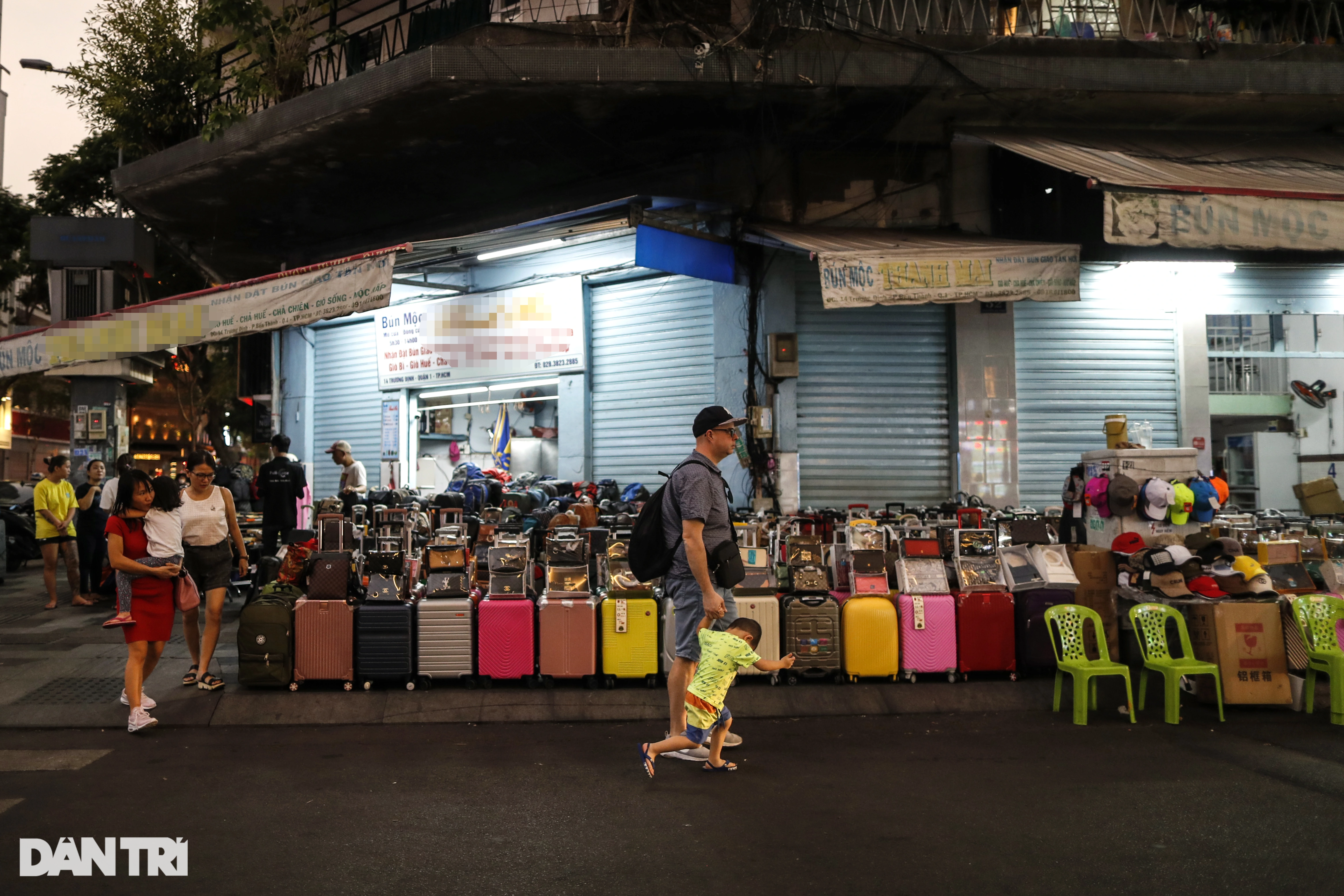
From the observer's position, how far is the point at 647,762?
5648 mm

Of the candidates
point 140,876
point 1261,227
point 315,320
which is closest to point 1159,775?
point 140,876

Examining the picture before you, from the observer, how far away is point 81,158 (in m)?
22.2

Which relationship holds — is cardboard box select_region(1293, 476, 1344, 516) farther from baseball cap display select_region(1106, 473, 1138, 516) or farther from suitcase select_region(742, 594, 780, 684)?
suitcase select_region(742, 594, 780, 684)

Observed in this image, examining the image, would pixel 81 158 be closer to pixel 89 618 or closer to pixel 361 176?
pixel 361 176

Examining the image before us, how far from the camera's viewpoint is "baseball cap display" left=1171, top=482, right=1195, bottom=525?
30.6ft

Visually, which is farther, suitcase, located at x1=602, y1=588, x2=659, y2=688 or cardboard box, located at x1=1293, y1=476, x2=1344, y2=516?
cardboard box, located at x1=1293, y1=476, x2=1344, y2=516

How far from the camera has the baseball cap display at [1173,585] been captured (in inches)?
300

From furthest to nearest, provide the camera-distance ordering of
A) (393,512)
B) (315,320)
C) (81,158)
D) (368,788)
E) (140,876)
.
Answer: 1. (81,158)
2. (315,320)
3. (393,512)
4. (368,788)
5. (140,876)

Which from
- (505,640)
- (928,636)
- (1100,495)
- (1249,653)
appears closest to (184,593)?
(505,640)

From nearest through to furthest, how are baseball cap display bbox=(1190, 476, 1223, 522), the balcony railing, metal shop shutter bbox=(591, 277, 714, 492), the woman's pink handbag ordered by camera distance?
the woman's pink handbag, baseball cap display bbox=(1190, 476, 1223, 522), the balcony railing, metal shop shutter bbox=(591, 277, 714, 492)

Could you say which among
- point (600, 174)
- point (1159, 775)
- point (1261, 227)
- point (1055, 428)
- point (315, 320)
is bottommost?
point (1159, 775)

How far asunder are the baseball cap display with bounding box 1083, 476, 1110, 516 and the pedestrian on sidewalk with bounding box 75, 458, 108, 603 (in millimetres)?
11293

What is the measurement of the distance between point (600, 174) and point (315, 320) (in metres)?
4.65

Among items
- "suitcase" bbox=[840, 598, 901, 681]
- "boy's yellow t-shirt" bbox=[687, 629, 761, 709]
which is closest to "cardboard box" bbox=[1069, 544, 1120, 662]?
"suitcase" bbox=[840, 598, 901, 681]
